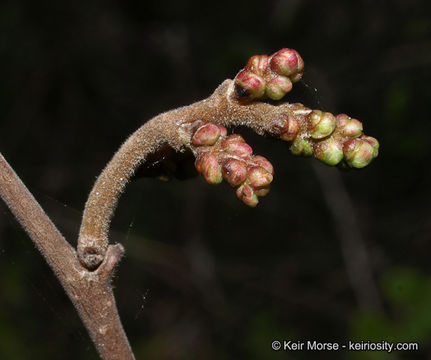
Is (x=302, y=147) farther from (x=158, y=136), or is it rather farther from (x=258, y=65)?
(x=158, y=136)

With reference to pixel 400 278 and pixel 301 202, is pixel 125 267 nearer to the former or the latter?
pixel 301 202

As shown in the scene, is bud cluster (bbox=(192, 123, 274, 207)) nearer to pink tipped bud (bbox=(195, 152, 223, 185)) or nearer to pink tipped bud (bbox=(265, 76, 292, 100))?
pink tipped bud (bbox=(195, 152, 223, 185))

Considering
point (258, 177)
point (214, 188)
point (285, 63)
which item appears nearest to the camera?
point (258, 177)

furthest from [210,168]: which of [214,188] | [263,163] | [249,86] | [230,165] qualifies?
[214,188]

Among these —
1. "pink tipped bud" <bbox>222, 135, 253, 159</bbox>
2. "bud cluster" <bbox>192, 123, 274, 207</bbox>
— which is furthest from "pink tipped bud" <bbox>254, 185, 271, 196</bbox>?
"pink tipped bud" <bbox>222, 135, 253, 159</bbox>

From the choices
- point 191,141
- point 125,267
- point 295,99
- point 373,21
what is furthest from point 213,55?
point 191,141

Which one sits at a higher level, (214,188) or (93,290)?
(214,188)
